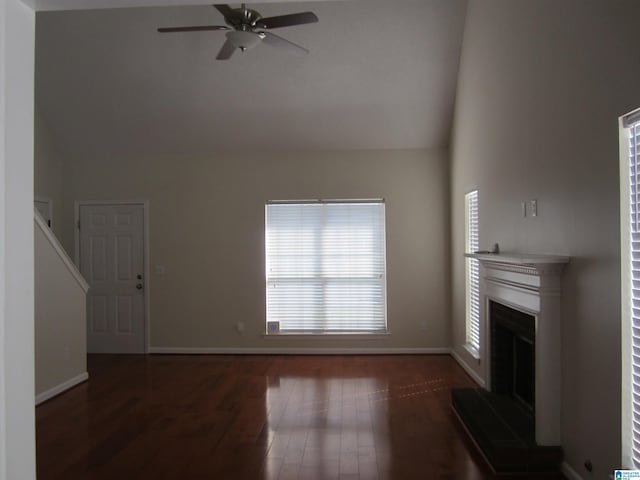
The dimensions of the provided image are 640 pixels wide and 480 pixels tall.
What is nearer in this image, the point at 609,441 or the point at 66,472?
the point at 609,441

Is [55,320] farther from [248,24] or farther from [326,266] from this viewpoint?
[248,24]

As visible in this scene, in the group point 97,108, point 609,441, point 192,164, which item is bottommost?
point 609,441

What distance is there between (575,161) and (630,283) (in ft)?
2.68

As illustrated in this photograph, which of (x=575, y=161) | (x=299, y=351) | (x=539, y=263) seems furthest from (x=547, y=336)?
(x=299, y=351)

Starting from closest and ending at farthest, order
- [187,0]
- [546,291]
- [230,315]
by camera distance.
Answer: [187,0], [546,291], [230,315]

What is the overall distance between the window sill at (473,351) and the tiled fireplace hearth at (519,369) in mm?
517

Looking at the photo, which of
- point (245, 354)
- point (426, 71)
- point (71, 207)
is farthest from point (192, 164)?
point (426, 71)

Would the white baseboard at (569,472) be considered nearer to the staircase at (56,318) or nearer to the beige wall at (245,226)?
the beige wall at (245,226)

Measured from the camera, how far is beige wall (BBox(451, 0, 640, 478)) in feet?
7.58

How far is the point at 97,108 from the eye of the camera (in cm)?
585

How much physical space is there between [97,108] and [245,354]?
357 centimetres

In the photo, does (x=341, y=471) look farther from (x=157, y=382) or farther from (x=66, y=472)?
(x=157, y=382)

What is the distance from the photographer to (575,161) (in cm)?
273

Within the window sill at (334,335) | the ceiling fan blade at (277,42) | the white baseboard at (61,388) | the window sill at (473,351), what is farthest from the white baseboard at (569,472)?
the white baseboard at (61,388)
